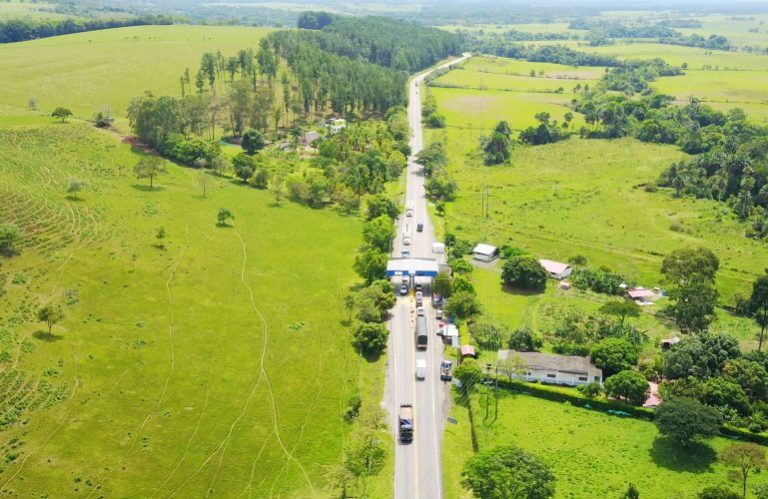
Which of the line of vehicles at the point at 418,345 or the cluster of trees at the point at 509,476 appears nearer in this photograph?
the cluster of trees at the point at 509,476

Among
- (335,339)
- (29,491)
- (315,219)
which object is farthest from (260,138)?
(29,491)

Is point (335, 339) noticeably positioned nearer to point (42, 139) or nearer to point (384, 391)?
point (384, 391)

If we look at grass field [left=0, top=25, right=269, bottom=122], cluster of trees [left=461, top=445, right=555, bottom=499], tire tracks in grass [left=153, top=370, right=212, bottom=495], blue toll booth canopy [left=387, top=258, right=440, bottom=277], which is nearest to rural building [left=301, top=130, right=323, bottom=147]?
grass field [left=0, top=25, right=269, bottom=122]

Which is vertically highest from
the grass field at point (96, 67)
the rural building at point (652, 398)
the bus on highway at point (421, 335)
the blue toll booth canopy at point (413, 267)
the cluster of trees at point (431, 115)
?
the grass field at point (96, 67)

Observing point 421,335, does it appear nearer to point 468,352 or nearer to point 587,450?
point 468,352

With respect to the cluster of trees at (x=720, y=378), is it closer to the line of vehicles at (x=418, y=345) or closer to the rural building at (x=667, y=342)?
the rural building at (x=667, y=342)

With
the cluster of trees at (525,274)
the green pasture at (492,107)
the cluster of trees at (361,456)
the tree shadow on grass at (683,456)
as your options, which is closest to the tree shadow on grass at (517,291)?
the cluster of trees at (525,274)

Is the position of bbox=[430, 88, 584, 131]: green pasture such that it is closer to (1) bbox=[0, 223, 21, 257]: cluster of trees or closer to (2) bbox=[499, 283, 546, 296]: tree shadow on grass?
(2) bbox=[499, 283, 546, 296]: tree shadow on grass
